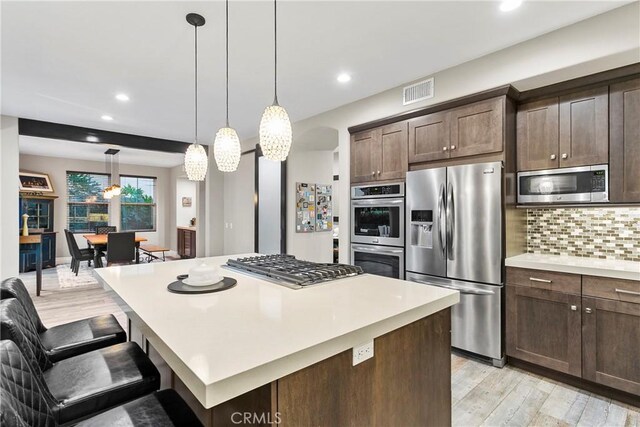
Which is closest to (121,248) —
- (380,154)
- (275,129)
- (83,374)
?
(380,154)

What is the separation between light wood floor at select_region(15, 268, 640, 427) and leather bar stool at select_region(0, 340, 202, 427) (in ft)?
5.56

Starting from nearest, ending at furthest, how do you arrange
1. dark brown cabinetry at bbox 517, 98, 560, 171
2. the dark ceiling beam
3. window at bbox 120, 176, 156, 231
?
1. dark brown cabinetry at bbox 517, 98, 560, 171
2. the dark ceiling beam
3. window at bbox 120, 176, 156, 231

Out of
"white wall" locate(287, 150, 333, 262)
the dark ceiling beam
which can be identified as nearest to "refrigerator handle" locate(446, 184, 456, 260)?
"white wall" locate(287, 150, 333, 262)

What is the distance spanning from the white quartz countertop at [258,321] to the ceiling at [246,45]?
1.82m

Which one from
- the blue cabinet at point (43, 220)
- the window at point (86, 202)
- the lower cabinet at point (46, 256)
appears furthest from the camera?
the window at point (86, 202)

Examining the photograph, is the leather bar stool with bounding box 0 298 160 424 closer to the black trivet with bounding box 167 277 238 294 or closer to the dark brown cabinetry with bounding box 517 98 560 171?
the black trivet with bounding box 167 277 238 294

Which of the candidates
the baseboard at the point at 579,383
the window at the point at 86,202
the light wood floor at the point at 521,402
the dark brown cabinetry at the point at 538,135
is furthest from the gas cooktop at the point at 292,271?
the window at the point at 86,202

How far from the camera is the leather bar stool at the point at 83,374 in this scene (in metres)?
1.13

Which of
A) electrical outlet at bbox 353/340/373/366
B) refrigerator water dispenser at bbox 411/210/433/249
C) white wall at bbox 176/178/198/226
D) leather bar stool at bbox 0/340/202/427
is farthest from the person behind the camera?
white wall at bbox 176/178/198/226

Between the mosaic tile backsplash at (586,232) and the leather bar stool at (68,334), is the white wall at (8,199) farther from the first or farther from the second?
the mosaic tile backsplash at (586,232)

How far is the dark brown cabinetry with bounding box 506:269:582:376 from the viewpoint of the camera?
227 cm

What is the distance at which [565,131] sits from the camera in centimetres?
247

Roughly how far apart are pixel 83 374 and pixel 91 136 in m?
5.00

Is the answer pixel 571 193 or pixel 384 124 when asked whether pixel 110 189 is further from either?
pixel 571 193
